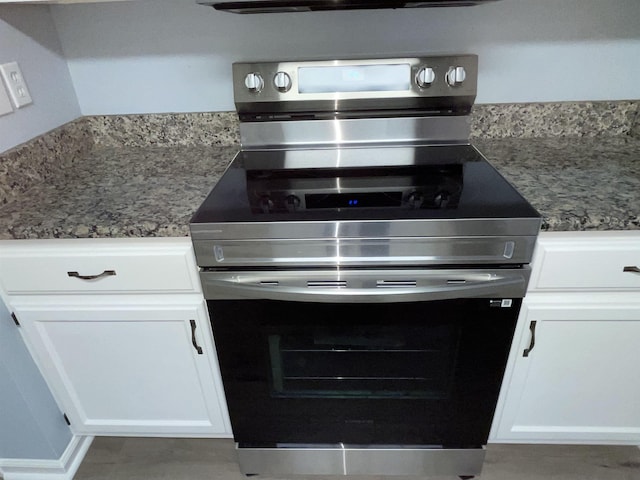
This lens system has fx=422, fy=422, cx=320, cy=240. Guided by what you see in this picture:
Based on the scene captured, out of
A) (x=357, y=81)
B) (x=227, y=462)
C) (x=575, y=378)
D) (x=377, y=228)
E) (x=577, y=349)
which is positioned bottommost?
(x=227, y=462)

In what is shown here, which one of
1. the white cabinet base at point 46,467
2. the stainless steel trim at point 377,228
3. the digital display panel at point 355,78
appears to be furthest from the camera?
the white cabinet base at point 46,467

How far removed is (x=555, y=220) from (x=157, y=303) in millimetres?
944

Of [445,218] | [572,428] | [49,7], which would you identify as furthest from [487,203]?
[49,7]

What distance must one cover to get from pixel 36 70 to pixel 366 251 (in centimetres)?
114

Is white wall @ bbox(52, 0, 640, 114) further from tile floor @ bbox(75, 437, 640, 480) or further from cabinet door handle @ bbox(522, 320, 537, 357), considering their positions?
tile floor @ bbox(75, 437, 640, 480)

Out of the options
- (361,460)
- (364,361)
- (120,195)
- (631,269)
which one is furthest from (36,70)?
(631,269)

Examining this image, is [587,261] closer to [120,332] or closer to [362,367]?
[362,367]

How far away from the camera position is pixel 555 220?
90 centimetres

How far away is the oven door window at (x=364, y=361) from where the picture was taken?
105 centimetres

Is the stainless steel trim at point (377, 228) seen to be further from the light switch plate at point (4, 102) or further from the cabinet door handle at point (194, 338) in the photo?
the light switch plate at point (4, 102)

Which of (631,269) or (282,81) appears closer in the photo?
(631,269)

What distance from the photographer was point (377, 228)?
902 millimetres

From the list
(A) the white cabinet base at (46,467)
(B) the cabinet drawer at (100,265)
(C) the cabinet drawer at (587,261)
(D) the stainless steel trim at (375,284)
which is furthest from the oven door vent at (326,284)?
(A) the white cabinet base at (46,467)

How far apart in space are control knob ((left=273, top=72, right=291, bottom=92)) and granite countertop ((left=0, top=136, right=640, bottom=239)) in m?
0.27
